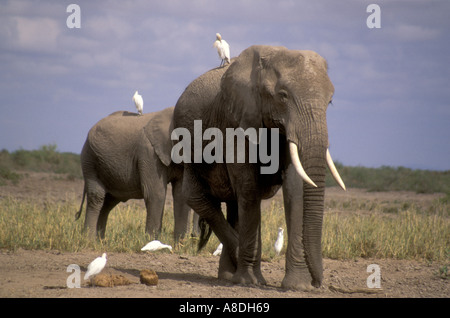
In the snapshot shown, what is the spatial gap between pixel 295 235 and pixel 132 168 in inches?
210

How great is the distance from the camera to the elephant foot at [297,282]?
233 inches

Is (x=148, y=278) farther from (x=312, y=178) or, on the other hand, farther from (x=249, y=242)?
(x=312, y=178)

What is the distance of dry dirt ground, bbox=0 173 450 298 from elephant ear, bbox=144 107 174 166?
2.05 metres

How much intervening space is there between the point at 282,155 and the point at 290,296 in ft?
4.21

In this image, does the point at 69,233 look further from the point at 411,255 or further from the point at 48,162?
the point at 48,162

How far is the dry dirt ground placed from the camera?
5.74 m

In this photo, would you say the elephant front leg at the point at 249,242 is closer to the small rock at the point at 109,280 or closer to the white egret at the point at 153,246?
the small rock at the point at 109,280

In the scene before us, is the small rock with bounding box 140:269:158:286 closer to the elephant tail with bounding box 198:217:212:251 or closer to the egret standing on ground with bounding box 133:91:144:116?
the elephant tail with bounding box 198:217:212:251

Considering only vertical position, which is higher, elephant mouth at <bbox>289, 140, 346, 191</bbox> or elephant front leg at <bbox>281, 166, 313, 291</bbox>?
elephant mouth at <bbox>289, 140, 346, 191</bbox>

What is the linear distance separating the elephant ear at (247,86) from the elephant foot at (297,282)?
55.1 inches

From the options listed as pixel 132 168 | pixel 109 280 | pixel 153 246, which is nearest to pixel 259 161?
pixel 109 280

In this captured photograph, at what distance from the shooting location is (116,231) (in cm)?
1020

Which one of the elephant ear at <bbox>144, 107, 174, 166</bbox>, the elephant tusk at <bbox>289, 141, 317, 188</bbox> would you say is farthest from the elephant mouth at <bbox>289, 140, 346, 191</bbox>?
the elephant ear at <bbox>144, 107, 174, 166</bbox>

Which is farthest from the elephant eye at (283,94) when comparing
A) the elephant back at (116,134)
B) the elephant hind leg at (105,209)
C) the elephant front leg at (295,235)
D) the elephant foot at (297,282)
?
the elephant hind leg at (105,209)
